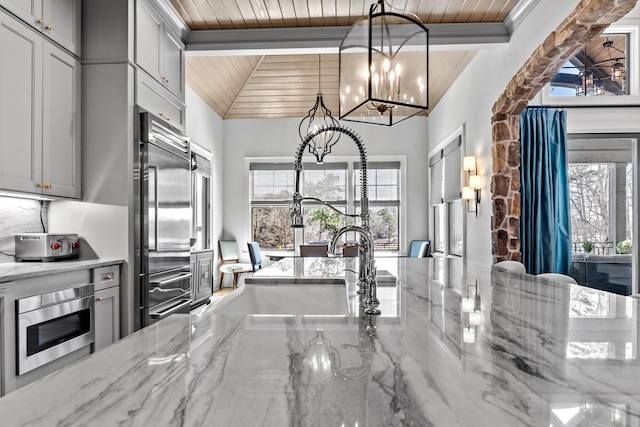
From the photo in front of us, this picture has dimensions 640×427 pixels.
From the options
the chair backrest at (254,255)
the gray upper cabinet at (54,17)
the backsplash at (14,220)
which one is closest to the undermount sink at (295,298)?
the backsplash at (14,220)

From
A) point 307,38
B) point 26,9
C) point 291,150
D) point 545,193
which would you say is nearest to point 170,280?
point 26,9

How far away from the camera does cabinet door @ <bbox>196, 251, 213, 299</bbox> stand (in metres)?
5.82

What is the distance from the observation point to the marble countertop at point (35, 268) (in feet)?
6.63

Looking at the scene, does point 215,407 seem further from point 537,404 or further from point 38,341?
point 38,341

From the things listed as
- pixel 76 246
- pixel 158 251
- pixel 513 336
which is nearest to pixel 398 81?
pixel 513 336

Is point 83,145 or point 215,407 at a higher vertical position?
point 83,145

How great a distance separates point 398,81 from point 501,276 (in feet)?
3.11

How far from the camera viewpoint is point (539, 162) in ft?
13.0

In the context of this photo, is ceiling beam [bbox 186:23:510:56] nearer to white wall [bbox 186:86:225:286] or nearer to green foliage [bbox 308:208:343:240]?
white wall [bbox 186:86:225:286]

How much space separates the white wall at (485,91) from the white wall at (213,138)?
3569 mm

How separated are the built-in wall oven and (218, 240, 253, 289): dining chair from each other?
13.0 feet

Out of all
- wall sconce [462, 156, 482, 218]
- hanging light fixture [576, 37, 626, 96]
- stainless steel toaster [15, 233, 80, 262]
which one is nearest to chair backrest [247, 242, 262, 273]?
wall sconce [462, 156, 482, 218]

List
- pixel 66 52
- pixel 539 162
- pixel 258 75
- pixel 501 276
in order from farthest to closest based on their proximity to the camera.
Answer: pixel 258 75 → pixel 539 162 → pixel 66 52 → pixel 501 276

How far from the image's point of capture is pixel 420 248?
22.2 feet
